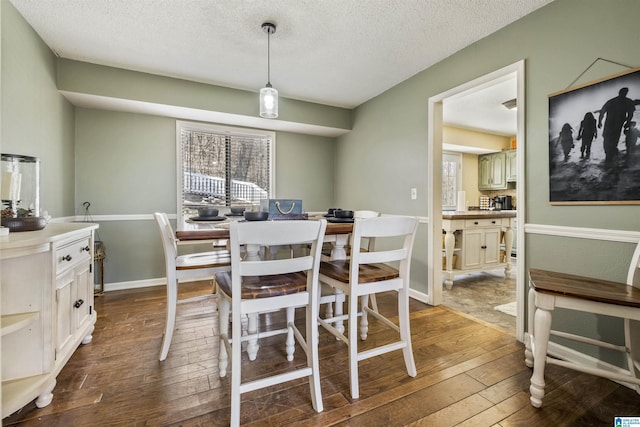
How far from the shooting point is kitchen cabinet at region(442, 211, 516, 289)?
3518 millimetres

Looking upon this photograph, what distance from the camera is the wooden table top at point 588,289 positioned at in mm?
1279

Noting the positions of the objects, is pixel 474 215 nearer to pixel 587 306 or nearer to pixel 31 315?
pixel 587 306

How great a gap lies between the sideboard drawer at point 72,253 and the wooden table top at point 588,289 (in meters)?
2.56

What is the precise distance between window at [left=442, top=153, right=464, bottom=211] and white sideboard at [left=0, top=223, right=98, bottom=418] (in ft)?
19.5

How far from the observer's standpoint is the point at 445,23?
7.16 ft

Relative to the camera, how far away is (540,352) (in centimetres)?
143

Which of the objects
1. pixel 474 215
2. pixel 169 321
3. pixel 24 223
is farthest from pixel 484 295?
pixel 24 223

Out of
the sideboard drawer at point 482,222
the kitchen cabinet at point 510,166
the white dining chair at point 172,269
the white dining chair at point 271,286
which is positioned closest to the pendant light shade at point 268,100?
the white dining chair at point 172,269

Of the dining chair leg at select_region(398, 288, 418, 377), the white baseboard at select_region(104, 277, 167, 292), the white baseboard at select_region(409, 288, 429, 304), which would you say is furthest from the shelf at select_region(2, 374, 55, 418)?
the white baseboard at select_region(409, 288, 429, 304)

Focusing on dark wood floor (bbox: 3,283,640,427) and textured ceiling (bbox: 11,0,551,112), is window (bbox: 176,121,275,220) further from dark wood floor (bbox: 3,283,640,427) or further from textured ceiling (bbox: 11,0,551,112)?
dark wood floor (bbox: 3,283,640,427)

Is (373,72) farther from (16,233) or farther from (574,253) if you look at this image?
(16,233)

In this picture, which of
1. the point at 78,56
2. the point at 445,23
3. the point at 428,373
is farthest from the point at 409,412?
the point at 78,56

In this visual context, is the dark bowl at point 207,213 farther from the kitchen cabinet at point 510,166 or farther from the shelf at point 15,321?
the kitchen cabinet at point 510,166

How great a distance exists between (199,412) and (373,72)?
3.20 meters
